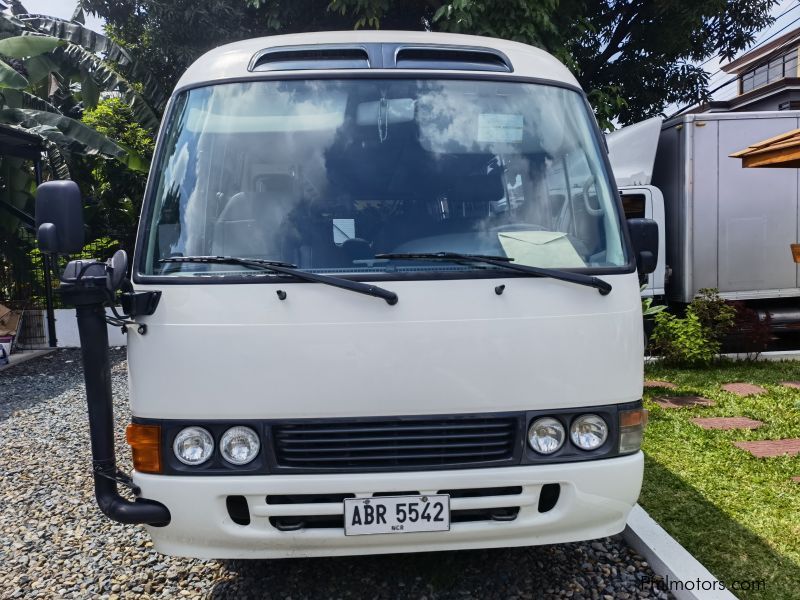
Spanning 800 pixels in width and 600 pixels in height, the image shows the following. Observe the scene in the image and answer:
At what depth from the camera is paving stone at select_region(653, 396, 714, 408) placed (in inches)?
261

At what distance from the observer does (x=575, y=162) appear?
10.4ft

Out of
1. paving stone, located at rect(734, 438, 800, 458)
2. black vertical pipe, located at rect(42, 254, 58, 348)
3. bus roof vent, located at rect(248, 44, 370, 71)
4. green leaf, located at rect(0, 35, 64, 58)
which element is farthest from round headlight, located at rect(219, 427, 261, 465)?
black vertical pipe, located at rect(42, 254, 58, 348)

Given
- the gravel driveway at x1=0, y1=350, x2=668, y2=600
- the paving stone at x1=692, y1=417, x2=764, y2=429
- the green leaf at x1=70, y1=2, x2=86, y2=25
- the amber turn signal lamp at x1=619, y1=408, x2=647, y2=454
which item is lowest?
the paving stone at x1=692, y1=417, x2=764, y2=429

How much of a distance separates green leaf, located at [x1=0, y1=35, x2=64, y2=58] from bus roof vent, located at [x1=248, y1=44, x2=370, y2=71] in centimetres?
859

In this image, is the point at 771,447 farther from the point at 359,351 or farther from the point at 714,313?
the point at 359,351

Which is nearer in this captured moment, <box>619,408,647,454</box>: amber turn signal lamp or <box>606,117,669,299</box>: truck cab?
<box>619,408,647,454</box>: amber turn signal lamp

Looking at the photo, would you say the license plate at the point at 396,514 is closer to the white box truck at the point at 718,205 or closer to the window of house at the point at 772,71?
the white box truck at the point at 718,205

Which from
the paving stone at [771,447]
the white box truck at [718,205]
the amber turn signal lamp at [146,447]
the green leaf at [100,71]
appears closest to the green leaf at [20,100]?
the green leaf at [100,71]

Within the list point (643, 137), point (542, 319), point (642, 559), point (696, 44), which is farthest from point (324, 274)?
point (696, 44)

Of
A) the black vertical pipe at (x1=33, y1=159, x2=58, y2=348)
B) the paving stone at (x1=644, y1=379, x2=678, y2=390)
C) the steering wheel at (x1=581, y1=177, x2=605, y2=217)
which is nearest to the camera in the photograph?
the steering wheel at (x1=581, y1=177, x2=605, y2=217)

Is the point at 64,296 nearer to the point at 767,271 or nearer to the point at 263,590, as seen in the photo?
the point at 263,590

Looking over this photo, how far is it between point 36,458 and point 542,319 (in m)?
4.88

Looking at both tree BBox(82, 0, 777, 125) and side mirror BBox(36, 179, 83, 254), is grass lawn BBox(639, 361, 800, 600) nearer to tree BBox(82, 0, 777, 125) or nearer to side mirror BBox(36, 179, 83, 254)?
side mirror BBox(36, 179, 83, 254)

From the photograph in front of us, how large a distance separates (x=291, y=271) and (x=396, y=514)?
1.01 m
